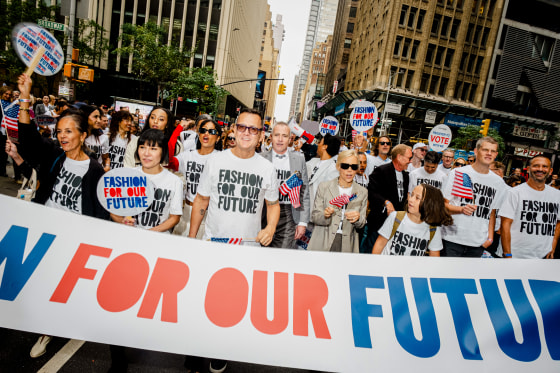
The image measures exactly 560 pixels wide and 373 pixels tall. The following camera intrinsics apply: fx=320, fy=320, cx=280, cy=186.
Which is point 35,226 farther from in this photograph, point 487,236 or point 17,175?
point 17,175

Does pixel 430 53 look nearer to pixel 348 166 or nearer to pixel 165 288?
pixel 348 166

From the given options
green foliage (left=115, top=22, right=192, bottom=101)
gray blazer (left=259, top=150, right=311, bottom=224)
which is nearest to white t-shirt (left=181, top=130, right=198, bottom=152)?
gray blazer (left=259, top=150, right=311, bottom=224)

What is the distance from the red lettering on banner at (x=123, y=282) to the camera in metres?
2.23

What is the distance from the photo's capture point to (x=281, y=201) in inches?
162

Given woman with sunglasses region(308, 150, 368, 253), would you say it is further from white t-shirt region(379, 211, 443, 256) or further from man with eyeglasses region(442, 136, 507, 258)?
man with eyeglasses region(442, 136, 507, 258)

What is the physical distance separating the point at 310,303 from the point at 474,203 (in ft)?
9.86

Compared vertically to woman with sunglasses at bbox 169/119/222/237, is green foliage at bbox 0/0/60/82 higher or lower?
higher

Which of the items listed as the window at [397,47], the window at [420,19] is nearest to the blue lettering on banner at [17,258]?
the window at [397,47]

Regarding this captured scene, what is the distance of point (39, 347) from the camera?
9.36ft

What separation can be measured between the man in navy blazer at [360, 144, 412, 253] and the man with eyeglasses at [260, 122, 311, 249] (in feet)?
3.99

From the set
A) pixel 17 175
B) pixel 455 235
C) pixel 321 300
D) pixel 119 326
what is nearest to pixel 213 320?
pixel 119 326

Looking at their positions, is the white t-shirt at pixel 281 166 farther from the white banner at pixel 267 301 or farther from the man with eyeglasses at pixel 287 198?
the white banner at pixel 267 301

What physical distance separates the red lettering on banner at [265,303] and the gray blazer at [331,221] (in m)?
1.50

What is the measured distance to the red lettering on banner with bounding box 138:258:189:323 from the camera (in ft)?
7.31
